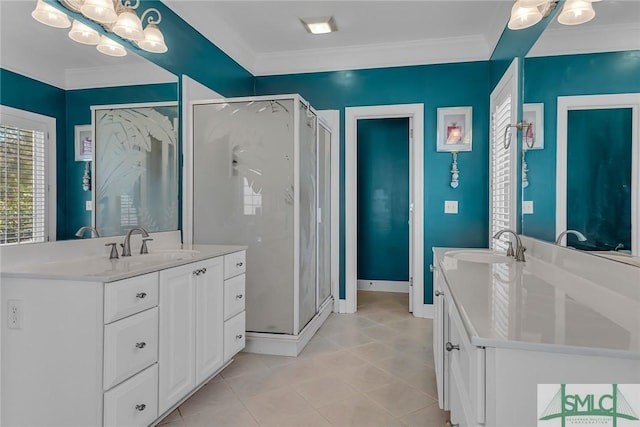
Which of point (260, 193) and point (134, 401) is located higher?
point (260, 193)

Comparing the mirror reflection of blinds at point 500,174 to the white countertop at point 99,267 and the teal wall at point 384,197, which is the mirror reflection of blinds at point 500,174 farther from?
the white countertop at point 99,267

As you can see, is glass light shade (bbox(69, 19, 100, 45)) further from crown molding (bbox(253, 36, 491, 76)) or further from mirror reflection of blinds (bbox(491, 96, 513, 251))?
mirror reflection of blinds (bbox(491, 96, 513, 251))

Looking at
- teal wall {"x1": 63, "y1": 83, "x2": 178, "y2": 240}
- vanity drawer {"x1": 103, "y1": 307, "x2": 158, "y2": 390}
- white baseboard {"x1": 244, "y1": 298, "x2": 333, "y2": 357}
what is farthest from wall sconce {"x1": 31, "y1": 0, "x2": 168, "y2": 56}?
white baseboard {"x1": 244, "y1": 298, "x2": 333, "y2": 357}

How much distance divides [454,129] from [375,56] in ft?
3.45

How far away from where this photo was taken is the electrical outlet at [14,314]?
1.53 m

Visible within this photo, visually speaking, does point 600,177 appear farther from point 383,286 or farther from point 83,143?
point 383,286

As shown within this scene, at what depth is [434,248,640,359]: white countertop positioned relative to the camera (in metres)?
0.82

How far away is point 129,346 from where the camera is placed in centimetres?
158

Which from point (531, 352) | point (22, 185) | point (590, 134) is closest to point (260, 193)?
point (22, 185)

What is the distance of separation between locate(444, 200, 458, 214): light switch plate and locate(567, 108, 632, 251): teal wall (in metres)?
1.99

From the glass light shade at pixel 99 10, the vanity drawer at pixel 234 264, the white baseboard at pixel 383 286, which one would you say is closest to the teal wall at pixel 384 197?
the white baseboard at pixel 383 286

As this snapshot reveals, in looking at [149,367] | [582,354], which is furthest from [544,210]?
[149,367]

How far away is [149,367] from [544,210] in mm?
2072

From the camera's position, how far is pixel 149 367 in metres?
1.71
